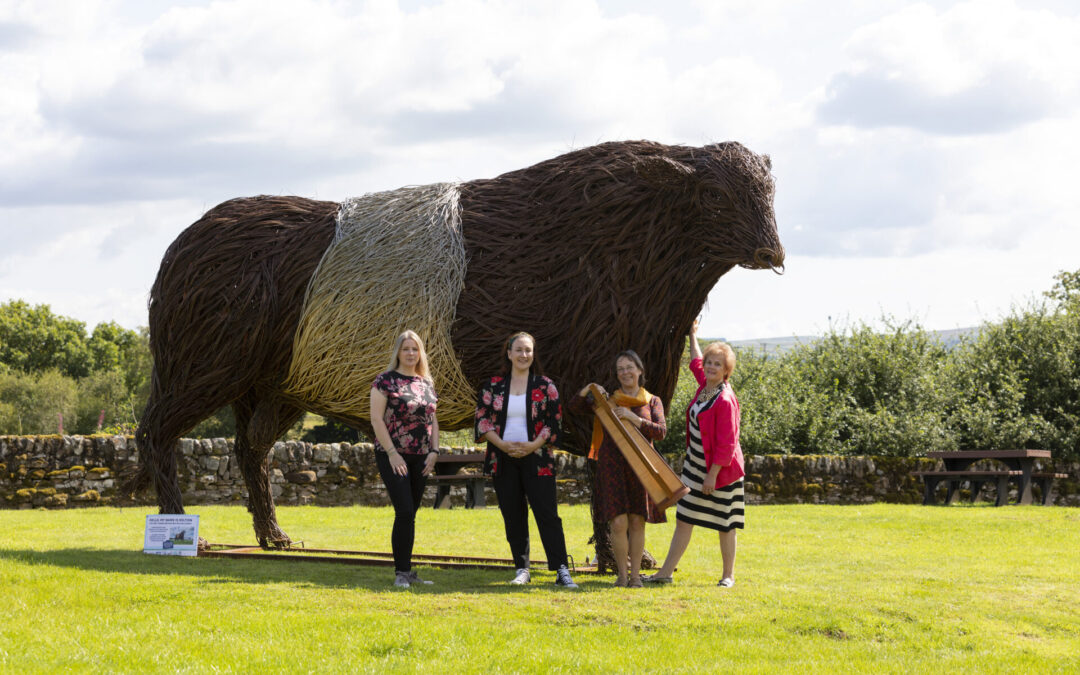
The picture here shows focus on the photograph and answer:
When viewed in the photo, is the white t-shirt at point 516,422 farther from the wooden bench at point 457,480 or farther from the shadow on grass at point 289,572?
the wooden bench at point 457,480

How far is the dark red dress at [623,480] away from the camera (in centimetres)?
692

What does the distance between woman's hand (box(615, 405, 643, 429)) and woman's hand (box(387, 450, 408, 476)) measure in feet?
4.81

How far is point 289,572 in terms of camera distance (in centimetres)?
736

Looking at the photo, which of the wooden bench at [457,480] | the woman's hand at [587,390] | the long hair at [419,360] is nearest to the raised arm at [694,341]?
the woman's hand at [587,390]

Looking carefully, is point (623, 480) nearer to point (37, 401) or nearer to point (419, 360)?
point (419, 360)

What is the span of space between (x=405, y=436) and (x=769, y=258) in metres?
3.05

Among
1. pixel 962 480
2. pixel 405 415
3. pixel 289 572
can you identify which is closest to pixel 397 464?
pixel 405 415

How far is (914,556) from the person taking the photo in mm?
9852

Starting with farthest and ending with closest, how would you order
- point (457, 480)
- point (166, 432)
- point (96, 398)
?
point (96, 398)
point (457, 480)
point (166, 432)

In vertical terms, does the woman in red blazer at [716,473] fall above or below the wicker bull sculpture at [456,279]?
below

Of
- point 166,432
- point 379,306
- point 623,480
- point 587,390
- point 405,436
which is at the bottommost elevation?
point 623,480

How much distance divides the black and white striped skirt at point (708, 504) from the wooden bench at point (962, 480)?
10.3 m

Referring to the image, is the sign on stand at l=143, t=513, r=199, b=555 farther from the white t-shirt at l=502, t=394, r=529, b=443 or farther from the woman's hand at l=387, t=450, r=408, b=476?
the white t-shirt at l=502, t=394, r=529, b=443

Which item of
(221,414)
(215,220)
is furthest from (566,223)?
(221,414)
